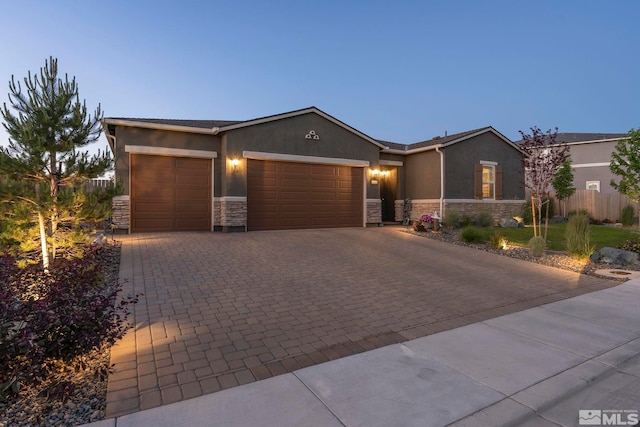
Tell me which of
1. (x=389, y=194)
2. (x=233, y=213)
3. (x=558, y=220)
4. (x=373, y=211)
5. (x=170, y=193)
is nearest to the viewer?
(x=170, y=193)

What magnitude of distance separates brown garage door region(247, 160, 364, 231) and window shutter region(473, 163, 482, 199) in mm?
6252

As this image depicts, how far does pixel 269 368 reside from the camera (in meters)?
3.14

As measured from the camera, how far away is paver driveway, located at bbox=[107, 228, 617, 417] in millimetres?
3139

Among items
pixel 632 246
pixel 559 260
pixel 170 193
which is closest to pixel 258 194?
pixel 170 193

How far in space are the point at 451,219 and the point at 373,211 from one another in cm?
350

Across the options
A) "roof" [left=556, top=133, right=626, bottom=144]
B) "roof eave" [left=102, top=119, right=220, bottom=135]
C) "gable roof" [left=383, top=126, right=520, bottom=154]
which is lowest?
"roof eave" [left=102, top=119, right=220, bottom=135]

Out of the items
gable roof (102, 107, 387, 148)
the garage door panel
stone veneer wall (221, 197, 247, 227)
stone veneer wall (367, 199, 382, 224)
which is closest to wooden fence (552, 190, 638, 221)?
stone veneer wall (367, 199, 382, 224)

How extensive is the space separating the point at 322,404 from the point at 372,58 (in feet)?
111

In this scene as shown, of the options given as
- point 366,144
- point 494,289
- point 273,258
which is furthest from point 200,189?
point 494,289

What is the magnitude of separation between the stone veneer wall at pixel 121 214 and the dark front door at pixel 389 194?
1281 centimetres

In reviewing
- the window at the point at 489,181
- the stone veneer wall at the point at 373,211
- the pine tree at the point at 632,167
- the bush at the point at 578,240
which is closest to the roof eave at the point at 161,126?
Answer: the stone veneer wall at the point at 373,211

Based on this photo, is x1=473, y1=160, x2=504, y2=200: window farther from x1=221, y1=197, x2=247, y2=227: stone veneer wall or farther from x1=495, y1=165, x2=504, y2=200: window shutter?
x1=221, y1=197, x2=247, y2=227: stone veneer wall

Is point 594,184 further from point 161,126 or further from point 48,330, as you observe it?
point 48,330

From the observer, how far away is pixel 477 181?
16.8 meters
